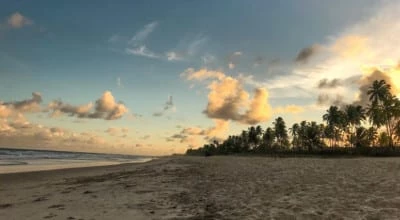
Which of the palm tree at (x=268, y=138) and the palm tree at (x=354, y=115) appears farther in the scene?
the palm tree at (x=268, y=138)

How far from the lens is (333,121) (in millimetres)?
116625

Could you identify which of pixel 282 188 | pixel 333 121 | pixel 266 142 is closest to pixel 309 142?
pixel 333 121

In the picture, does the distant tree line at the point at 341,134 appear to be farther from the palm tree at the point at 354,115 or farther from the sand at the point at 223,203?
the sand at the point at 223,203

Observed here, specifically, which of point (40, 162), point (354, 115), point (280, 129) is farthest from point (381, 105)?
point (40, 162)

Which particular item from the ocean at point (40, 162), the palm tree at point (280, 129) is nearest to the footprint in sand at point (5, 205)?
the ocean at point (40, 162)

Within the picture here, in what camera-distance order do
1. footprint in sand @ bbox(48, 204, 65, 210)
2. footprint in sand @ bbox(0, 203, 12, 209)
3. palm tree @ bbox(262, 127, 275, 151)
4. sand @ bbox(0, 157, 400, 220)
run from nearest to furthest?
sand @ bbox(0, 157, 400, 220)
footprint in sand @ bbox(48, 204, 65, 210)
footprint in sand @ bbox(0, 203, 12, 209)
palm tree @ bbox(262, 127, 275, 151)

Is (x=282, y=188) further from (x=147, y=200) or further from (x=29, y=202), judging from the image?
(x=29, y=202)

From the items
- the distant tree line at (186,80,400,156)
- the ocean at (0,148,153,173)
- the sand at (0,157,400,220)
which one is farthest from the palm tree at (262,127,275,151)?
the sand at (0,157,400,220)

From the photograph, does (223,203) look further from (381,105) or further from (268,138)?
(268,138)

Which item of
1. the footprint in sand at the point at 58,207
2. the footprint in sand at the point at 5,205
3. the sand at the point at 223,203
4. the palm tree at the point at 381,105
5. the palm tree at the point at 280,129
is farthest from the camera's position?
the palm tree at the point at 280,129

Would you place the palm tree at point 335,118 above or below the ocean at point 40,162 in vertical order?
above

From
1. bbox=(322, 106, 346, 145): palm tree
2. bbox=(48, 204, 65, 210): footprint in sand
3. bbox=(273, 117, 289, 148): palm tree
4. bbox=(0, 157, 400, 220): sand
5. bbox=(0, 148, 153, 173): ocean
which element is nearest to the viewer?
bbox=(0, 157, 400, 220): sand

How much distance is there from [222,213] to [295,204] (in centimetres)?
282

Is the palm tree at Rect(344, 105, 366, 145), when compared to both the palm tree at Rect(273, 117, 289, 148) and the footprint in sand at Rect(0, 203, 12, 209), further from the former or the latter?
the footprint in sand at Rect(0, 203, 12, 209)
